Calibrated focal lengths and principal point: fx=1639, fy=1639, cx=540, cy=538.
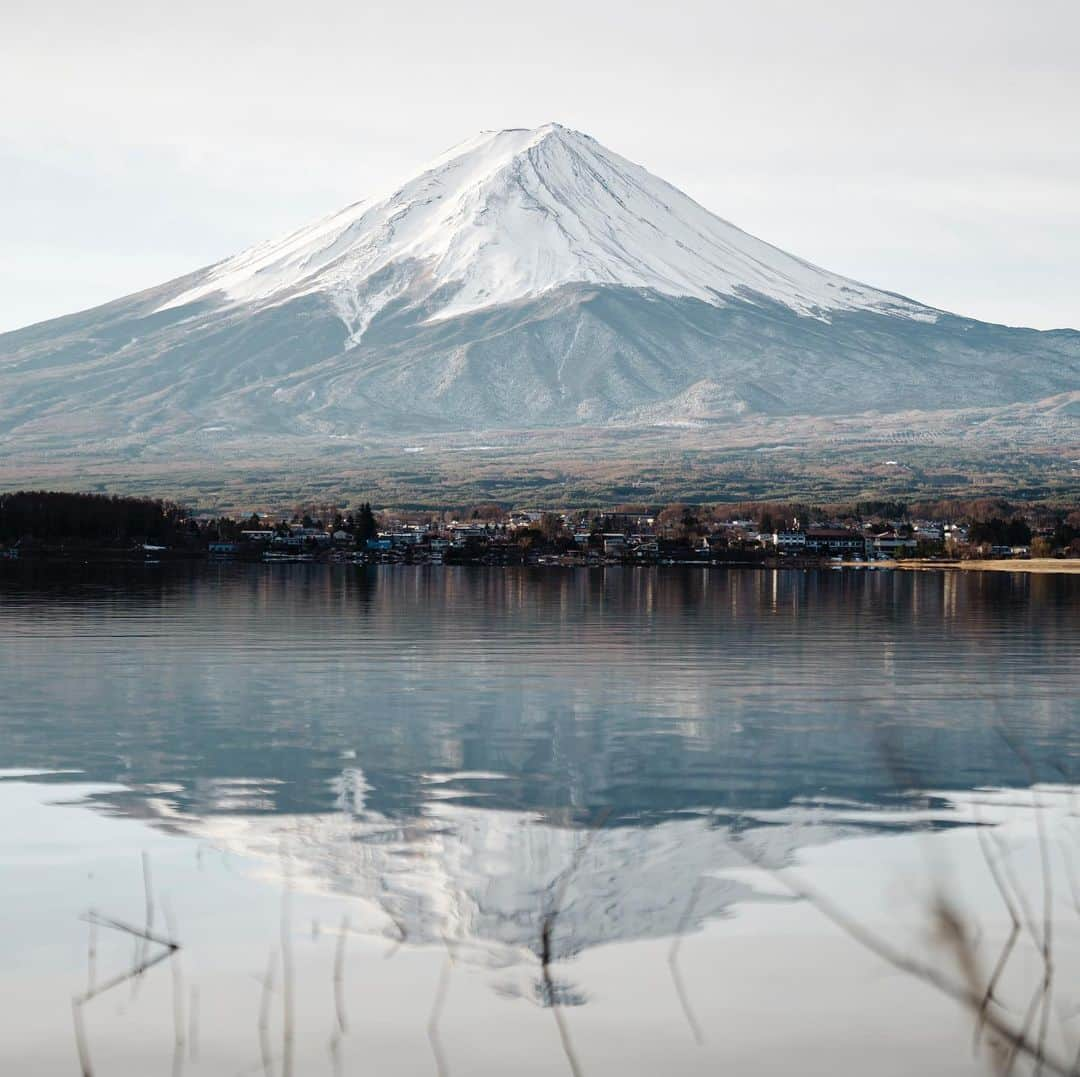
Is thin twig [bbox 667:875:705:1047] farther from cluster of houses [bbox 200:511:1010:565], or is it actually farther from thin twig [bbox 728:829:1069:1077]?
cluster of houses [bbox 200:511:1010:565]

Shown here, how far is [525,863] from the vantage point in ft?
41.4

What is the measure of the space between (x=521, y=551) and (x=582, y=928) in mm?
114937

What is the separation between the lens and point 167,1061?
8.41 meters

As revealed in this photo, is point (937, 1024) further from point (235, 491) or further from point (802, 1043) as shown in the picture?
point (235, 491)

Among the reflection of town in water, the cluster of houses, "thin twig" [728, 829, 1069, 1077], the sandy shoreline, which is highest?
"thin twig" [728, 829, 1069, 1077]

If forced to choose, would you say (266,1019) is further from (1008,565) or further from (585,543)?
(585,543)

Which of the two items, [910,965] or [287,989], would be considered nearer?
[910,965]

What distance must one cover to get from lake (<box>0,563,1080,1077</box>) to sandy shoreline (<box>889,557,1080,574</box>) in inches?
3137

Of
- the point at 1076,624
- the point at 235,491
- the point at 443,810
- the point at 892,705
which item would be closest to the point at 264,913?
the point at 443,810

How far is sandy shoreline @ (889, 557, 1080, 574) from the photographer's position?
347 ft

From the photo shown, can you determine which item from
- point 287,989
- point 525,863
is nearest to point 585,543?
point 525,863

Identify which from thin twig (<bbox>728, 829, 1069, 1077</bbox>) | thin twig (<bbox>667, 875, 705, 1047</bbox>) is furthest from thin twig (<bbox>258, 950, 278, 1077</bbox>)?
thin twig (<bbox>728, 829, 1069, 1077</bbox>)

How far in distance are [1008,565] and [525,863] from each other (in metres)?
102

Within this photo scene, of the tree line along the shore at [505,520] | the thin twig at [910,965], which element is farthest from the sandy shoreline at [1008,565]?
the thin twig at [910,965]
